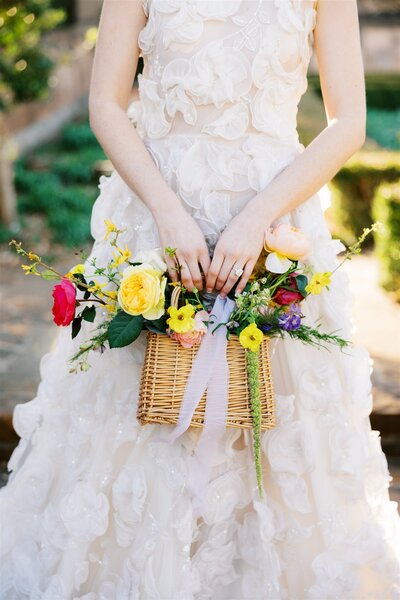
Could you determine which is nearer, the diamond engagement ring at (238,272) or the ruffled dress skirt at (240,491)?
the diamond engagement ring at (238,272)

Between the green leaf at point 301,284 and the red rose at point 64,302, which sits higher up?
the green leaf at point 301,284

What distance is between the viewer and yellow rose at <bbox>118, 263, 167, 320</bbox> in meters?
1.98

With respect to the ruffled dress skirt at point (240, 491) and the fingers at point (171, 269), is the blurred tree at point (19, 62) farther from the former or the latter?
the fingers at point (171, 269)

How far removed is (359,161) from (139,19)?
6.73m

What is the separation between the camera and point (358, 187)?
8.81m

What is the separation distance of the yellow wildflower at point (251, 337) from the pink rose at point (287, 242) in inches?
8.2

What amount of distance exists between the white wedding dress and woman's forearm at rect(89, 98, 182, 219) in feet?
0.31

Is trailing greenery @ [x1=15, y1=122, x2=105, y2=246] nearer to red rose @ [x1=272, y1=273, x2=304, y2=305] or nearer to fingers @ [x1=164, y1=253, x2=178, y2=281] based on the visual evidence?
fingers @ [x1=164, y1=253, x2=178, y2=281]

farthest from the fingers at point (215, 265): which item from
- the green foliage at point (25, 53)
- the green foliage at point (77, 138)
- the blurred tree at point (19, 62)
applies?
the green foliage at point (77, 138)

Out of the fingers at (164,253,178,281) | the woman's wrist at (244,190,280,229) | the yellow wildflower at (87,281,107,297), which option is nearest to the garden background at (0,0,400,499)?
the yellow wildflower at (87,281,107,297)

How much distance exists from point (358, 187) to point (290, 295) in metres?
6.98

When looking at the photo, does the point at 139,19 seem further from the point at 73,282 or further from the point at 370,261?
the point at 370,261

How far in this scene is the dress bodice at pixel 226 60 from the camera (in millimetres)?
2205

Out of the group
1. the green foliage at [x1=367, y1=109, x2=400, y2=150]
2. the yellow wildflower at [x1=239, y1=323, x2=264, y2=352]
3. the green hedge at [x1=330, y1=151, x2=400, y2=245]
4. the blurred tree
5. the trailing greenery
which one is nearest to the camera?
the yellow wildflower at [x1=239, y1=323, x2=264, y2=352]
